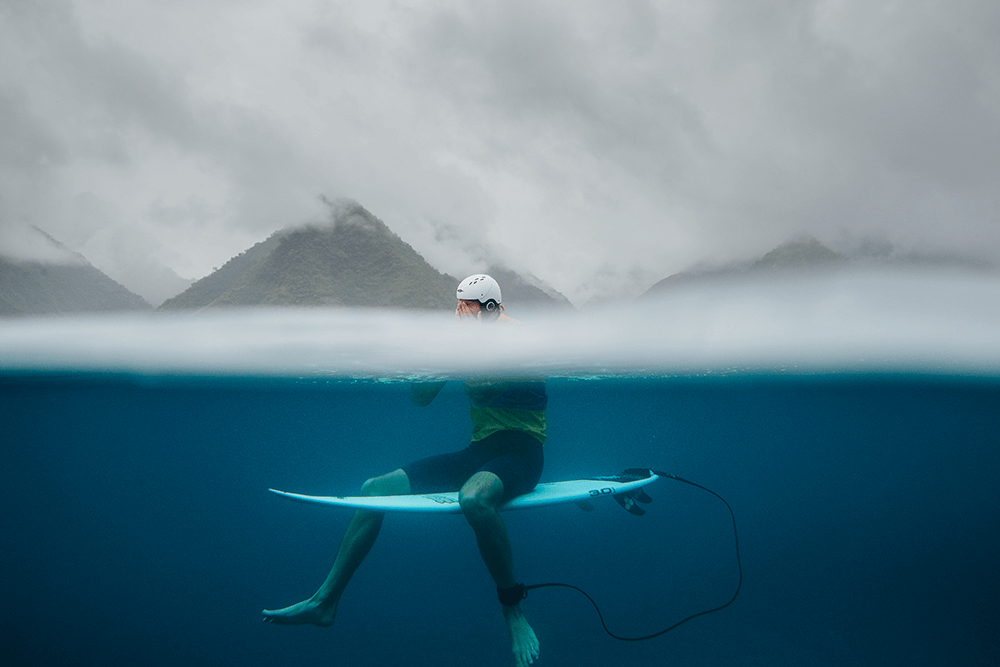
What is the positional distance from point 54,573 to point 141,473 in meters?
2.17

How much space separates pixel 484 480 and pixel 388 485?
3.24 feet

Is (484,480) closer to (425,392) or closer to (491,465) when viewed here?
(491,465)

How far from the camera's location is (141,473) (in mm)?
11344

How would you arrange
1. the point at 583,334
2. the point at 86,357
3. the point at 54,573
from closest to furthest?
the point at 583,334, the point at 86,357, the point at 54,573

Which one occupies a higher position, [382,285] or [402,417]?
[382,285]

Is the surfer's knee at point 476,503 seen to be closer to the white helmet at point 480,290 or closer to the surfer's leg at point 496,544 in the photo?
the surfer's leg at point 496,544

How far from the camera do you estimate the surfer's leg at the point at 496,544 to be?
3689mm

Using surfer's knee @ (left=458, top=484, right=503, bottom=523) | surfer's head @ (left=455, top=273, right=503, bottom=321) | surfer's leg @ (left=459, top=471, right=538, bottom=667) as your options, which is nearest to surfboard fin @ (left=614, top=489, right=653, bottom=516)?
surfer's leg @ (left=459, top=471, right=538, bottom=667)

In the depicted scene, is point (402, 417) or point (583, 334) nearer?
point (583, 334)

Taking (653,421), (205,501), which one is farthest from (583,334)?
(205,501)

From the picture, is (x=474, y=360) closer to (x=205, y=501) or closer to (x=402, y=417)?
(x=402, y=417)

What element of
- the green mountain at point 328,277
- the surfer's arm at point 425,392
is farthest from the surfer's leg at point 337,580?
the green mountain at point 328,277

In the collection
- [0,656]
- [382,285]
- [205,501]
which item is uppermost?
[382,285]

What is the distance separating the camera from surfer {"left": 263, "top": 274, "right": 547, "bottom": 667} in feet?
12.3
